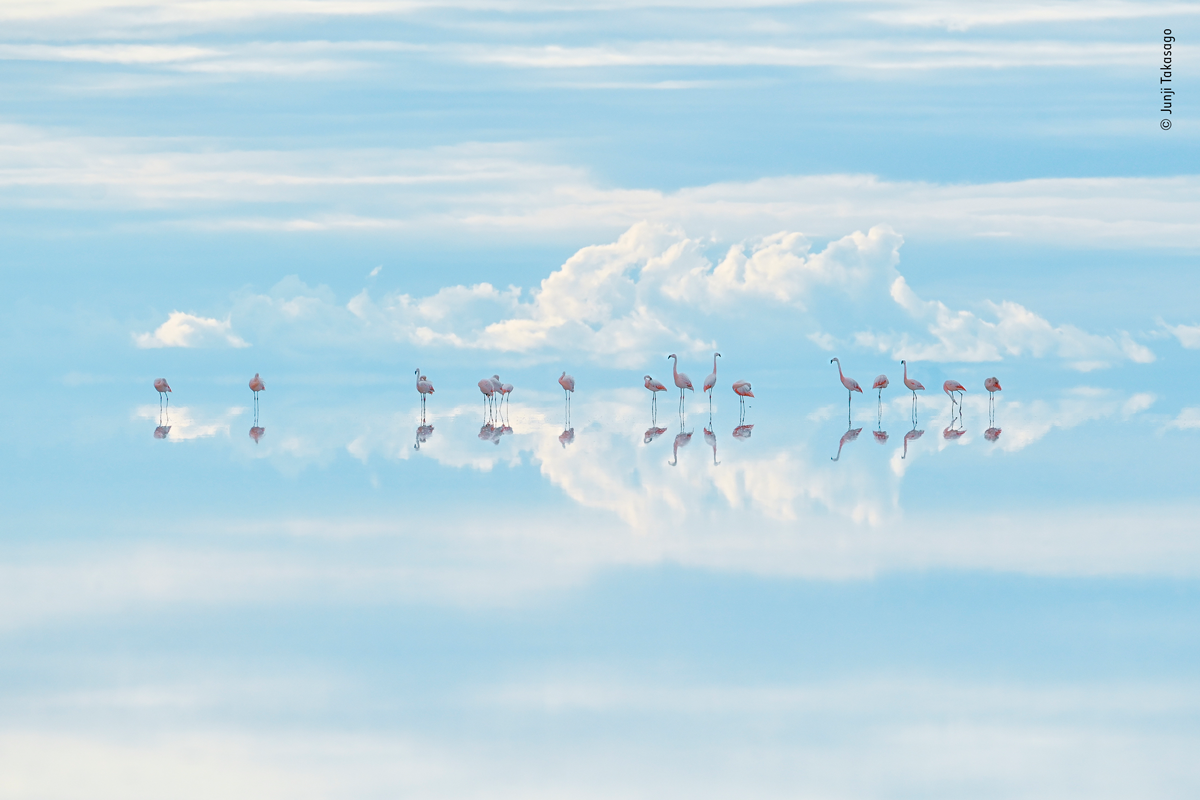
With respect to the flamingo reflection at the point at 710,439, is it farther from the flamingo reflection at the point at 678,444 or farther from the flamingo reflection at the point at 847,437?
the flamingo reflection at the point at 847,437

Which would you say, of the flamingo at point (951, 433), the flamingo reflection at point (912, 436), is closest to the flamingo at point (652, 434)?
the flamingo reflection at point (912, 436)

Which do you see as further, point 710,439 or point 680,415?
point 680,415

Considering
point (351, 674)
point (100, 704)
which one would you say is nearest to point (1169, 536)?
point (351, 674)

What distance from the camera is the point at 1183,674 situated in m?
8.42

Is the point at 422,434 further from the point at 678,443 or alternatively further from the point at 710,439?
the point at 710,439

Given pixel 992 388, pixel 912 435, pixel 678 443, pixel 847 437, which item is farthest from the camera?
pixel 992 388

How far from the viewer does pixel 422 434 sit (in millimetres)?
23781

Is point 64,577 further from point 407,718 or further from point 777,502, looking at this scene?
point 777,502

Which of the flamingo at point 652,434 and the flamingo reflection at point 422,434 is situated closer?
the flamingo reflection at point 422,434

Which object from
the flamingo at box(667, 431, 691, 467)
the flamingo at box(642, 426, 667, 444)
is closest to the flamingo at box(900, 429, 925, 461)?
the flamingo at box(667, 431, 691, 467)

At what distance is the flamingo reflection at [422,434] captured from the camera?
21859mm

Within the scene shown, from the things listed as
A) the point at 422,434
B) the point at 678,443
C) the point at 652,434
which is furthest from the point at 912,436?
the point at 422,434

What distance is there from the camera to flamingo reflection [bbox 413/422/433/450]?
861 inches

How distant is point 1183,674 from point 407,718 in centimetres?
457
